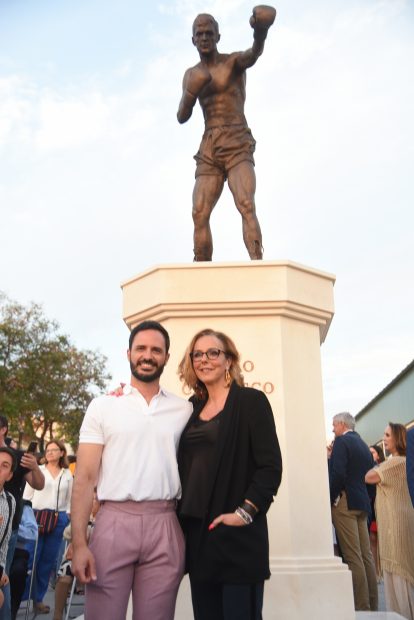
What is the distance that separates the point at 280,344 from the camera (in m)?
4.91

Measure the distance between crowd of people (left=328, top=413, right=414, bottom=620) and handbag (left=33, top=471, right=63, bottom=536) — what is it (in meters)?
3.05

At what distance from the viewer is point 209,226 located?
6004 millimetres

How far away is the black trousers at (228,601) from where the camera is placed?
108 inches

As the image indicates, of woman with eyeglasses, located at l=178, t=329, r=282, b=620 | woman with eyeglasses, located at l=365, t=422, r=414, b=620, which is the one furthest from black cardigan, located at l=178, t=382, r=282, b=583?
woman with eyeglasses, located at l=365, t=422, r=414, b=620

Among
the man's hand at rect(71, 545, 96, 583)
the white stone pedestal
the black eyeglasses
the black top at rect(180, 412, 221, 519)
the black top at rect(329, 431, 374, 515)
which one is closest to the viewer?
the man's hand at rect(71, 545, 96, 583)

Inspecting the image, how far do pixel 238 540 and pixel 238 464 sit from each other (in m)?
0.29

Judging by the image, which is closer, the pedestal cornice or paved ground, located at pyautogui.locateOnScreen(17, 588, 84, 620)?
the pedestal cornice

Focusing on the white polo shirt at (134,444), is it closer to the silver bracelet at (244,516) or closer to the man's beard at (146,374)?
the man's beard at (146,374)

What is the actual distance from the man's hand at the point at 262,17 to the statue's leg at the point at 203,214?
1.23m

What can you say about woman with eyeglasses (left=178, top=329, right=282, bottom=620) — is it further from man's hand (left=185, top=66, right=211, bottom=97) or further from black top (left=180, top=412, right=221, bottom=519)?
man's hand (left=185, top=66, right=211, bottom=97)

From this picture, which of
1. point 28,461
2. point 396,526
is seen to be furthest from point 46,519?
point 396,526

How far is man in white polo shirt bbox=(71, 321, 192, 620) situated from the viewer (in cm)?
281

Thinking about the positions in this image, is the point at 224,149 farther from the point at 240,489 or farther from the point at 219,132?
the point at 240,489

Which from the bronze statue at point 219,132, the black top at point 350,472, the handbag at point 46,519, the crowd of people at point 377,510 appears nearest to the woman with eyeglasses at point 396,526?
the crowd of people at point 377,510
